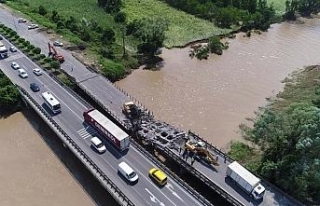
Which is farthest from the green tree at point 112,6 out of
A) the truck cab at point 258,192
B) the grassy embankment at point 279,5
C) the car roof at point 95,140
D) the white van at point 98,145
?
the truck cab at point 258,192

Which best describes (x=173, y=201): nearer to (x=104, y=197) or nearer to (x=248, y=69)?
(x=104, y=197)

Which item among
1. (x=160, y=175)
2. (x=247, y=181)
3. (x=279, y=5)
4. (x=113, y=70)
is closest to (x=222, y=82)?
(x=113, y=70)

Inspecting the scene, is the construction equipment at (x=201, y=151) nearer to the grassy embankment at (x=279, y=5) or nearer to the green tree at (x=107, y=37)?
the green tree at (x=107, y=37)

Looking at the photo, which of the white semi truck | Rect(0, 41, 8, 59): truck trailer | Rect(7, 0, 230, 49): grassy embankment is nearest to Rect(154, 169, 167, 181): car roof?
the white semi truck

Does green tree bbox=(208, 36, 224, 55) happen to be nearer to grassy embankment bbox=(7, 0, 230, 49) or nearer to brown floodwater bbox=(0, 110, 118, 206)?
grassy embankment bbox=(7, 0, 230, 49)

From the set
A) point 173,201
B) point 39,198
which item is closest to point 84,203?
point 39,198
